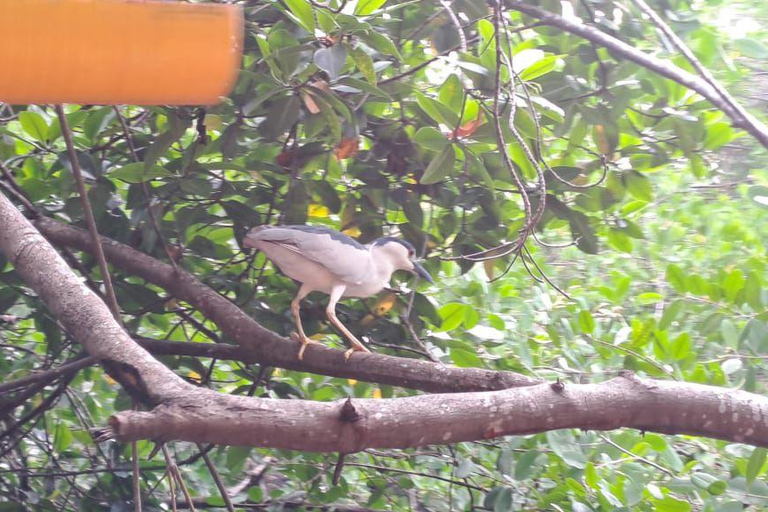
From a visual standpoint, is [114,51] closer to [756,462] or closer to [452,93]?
[452,93]

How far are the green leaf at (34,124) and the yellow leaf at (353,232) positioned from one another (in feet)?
2.82

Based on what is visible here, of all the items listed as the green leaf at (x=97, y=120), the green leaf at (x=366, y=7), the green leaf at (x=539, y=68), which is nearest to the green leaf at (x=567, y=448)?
the green leaf at (x=539, y=68)

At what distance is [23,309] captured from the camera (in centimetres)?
276

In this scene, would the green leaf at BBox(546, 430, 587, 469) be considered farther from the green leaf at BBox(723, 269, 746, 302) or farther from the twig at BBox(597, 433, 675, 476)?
the green leaf at BBox(723, 269, 746, 302)

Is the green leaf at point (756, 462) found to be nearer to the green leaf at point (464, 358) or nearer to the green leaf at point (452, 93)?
the green leaf at point (464, 358)

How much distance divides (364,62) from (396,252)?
0.58 meters

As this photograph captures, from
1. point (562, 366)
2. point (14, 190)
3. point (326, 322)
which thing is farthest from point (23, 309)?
point (562, 366)

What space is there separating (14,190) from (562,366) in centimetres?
162

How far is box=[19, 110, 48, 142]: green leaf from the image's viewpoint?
2.21m

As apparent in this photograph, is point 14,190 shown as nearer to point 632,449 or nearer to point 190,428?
point 190,428

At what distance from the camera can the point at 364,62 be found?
1.85 metres

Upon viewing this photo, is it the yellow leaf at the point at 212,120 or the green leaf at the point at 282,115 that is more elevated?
the green leaf at the point at 282,115

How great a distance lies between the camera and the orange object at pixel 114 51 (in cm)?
58

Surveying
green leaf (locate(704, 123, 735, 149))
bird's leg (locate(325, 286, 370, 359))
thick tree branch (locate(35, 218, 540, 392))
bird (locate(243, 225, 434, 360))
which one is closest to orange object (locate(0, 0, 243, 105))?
thick tree branch (locate(35, 218, 540, 392))
